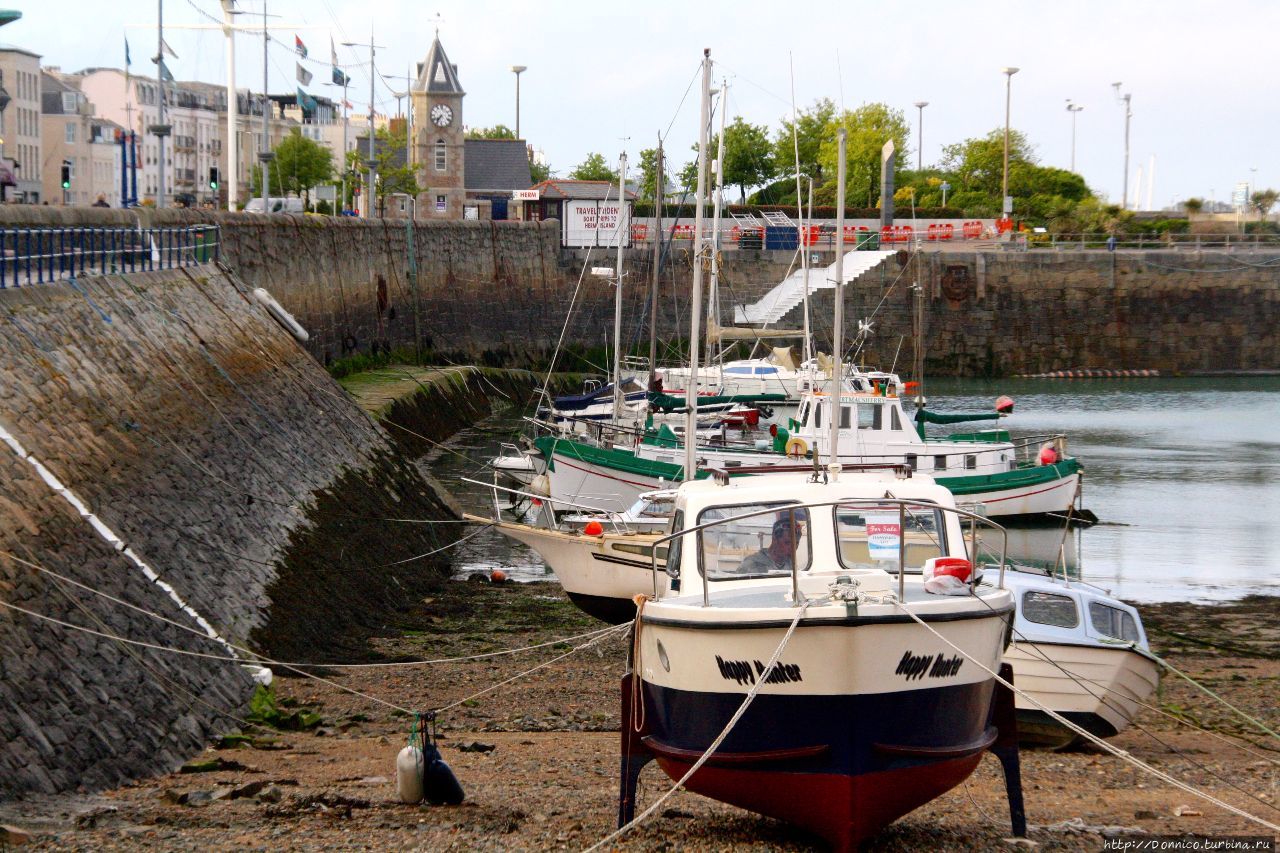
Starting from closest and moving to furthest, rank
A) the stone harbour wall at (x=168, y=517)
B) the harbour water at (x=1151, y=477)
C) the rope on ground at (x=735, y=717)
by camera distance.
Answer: the rope on ground at (x=735, y=717), the stone harbour wall at (x=168, y=517), the harbour water at (x=1151, y=477)

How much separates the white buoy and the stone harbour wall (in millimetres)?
1913

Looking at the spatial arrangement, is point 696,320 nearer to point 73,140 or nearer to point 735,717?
point 735,717

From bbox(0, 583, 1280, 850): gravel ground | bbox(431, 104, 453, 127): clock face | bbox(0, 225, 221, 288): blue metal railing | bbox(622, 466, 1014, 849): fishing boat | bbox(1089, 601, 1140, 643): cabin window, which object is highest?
bbox(431, 104, 453, 127): clock face

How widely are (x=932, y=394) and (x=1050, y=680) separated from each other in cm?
4081

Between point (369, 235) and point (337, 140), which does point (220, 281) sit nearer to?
point (369, 235)

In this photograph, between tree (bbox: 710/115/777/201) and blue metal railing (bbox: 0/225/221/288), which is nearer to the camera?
blue metal railing (bbox: 0/225/221/288)

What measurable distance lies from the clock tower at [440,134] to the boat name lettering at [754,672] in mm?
72291

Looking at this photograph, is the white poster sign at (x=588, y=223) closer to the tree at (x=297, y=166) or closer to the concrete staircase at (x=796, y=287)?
the concrete staircase at (x=796, y=287)

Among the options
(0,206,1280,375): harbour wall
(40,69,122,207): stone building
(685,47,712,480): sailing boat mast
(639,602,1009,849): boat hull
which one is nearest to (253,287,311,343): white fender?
(685,47,712,480): sailing boat mast

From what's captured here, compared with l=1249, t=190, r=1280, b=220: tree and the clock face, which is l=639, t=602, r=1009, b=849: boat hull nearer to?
the clock face

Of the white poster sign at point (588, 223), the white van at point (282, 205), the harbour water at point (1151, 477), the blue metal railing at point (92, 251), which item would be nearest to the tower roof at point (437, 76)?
the white van at point (282, 205)

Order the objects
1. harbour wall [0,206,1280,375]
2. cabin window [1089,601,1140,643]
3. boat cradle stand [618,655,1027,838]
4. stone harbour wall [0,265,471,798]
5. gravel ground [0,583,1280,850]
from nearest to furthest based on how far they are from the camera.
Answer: gravel ground [0,583,1280,850], boat cradle stand [618,655,1027,838], stone harbour wall [0,265,471,798], cabin window [1089,601,1140,643], harbour wall [0,206,1280,375]

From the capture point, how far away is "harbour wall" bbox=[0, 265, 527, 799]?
11250 mm

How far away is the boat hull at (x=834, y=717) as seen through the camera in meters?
8.91
